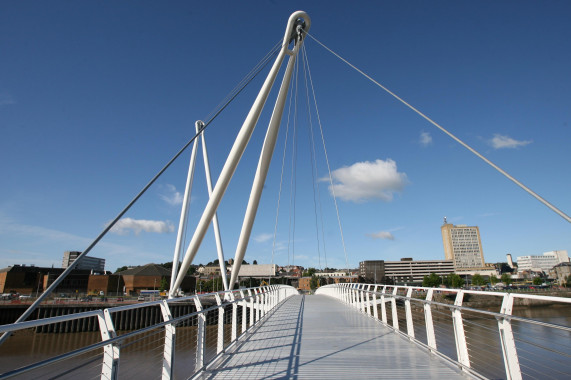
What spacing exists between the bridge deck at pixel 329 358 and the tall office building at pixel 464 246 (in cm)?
17113

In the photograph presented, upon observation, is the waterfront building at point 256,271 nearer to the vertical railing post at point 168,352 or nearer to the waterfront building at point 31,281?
the waterfront building at point 31,281

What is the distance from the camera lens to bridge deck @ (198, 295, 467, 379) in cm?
445

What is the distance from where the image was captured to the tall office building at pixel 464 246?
159 m

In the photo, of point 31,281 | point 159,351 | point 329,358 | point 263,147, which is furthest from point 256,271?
point 329,358

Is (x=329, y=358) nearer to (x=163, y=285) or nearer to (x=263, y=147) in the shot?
(x=263, y=147)

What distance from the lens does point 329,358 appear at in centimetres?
532

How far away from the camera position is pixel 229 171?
12.2 m

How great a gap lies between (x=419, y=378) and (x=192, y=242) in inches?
422

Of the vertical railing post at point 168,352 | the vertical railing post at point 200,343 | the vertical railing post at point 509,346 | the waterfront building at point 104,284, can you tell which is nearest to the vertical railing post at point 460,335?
the vertical railing post at point 509,346

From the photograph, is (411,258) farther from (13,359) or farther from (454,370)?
(454,370)

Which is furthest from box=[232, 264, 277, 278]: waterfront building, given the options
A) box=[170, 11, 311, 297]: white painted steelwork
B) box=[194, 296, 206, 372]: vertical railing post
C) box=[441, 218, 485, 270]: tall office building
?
box=[194, 296, 206, 372]: vertical railing post

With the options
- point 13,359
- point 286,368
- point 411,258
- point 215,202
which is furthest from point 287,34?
point 411,258

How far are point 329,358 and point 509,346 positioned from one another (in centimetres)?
265

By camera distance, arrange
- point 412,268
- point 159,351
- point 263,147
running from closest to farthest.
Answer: point 263,147
point 159,351
point 412,268
